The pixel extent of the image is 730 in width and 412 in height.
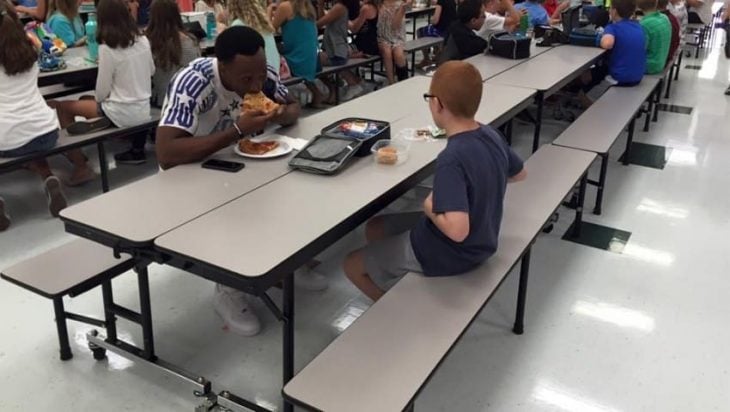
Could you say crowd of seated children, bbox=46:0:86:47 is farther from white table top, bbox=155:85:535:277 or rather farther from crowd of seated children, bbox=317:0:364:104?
white table top, bbox=155:85:535:277

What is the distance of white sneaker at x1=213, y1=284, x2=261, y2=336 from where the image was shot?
2.57 m

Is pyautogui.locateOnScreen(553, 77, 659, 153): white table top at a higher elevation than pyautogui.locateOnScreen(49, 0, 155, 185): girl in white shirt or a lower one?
lower

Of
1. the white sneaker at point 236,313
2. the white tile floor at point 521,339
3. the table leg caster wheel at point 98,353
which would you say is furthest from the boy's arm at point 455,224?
the table leg caster wheel at point 98,353

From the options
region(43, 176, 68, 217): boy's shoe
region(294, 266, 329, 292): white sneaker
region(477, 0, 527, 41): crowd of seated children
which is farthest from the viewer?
region(477, 0, 527, 41): crowd of seated children

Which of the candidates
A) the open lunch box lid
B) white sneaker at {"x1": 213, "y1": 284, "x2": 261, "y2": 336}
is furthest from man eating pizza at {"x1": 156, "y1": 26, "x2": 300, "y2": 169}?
white sneaker at {"x1": 213, "y1": 284, "x2": 261, "y2": 336}

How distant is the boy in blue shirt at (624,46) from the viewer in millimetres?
4883

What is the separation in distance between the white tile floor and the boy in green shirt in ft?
6.91

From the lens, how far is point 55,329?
2.57 meters

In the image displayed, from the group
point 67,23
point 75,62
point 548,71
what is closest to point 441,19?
point 548,71

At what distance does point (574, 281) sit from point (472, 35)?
99.6 inches

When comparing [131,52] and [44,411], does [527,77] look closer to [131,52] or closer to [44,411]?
[131,52]

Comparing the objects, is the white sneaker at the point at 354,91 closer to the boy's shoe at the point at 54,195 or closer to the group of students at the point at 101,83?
the group of students at the point at 101,83

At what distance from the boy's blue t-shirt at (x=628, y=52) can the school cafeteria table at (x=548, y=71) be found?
159 millimetres

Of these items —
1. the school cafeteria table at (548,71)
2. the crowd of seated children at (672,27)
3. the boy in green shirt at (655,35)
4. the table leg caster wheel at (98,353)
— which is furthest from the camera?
the crowd of seated children at (672,27)
